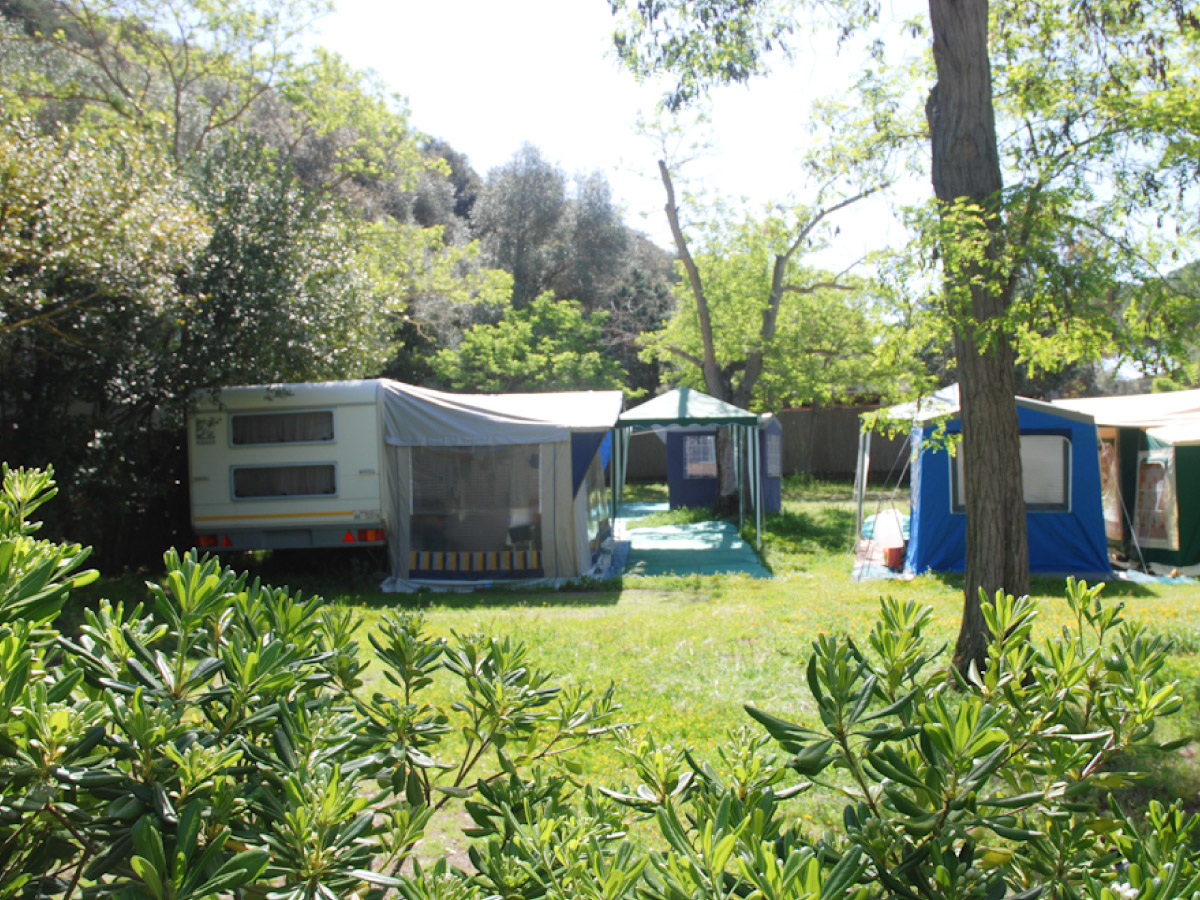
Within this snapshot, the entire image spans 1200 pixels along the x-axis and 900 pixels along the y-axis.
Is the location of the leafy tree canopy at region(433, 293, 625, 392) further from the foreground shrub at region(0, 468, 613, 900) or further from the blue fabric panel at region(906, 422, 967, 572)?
the foreground shrub at region(0, 468, 613, 900)

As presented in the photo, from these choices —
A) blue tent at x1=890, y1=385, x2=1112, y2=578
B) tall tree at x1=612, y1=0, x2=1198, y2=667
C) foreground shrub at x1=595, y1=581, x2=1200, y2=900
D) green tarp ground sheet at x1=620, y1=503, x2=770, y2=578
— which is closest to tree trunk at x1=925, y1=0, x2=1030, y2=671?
tall tree at x1=612, y1=0, x2=1198, y2=667

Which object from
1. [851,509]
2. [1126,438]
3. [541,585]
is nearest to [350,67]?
[541,585]

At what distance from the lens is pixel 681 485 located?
2045cm

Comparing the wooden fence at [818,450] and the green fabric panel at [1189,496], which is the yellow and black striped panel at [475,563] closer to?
the green fabric panel at [1189,496]

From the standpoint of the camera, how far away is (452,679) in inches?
249

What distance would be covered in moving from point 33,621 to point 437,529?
10251 mm

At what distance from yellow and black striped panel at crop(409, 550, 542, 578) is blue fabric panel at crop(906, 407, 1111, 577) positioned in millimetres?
5014

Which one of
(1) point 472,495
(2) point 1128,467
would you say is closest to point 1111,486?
(2) point 1128,467

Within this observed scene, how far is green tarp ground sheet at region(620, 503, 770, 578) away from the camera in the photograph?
12.6 m

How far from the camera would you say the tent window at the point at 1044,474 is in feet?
37.6

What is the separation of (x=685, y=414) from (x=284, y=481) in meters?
6.44

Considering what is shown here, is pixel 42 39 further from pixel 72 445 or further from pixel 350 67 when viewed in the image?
pixel 72 445

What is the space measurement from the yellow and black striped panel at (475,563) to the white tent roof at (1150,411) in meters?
7.47

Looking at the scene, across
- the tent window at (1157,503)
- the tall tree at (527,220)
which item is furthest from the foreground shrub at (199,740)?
the tall tree at (527,220)
